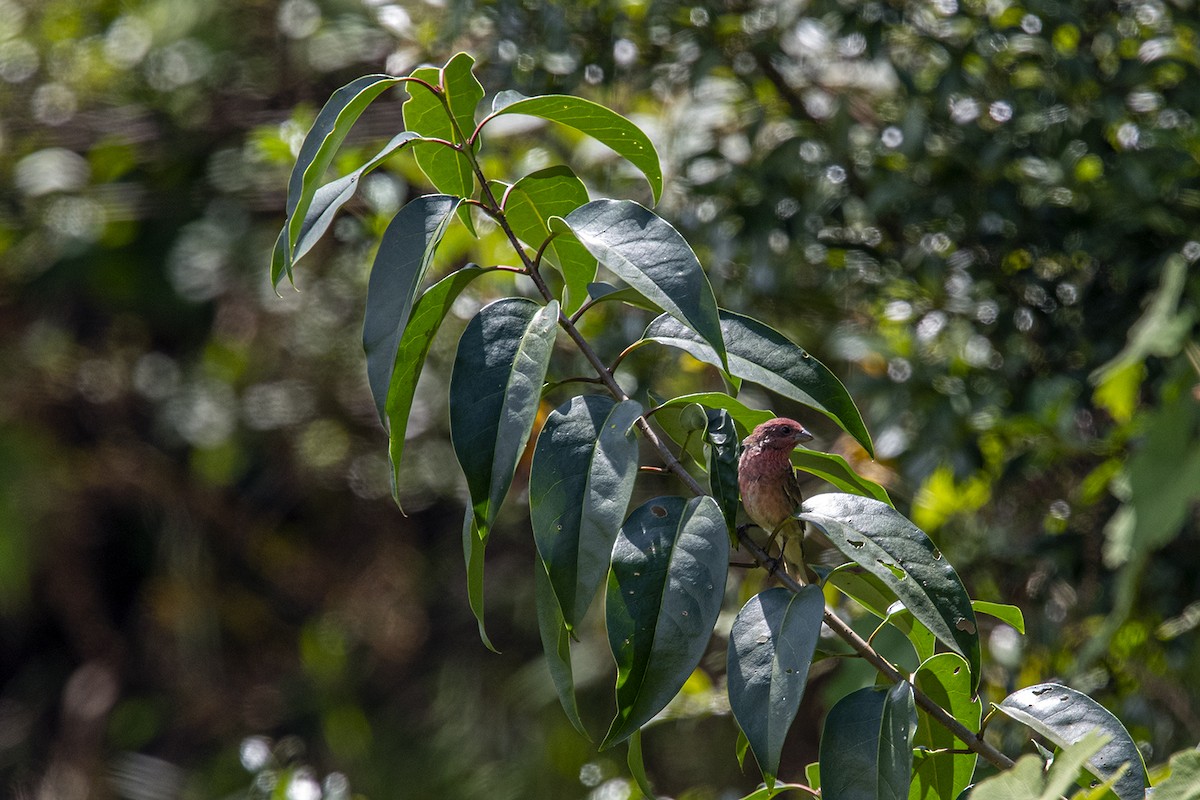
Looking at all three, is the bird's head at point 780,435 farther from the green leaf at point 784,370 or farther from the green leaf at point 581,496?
the green leaf at point 581,496

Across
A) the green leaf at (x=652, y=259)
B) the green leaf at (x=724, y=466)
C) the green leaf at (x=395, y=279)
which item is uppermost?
the green leaf at (x=652, y=259)

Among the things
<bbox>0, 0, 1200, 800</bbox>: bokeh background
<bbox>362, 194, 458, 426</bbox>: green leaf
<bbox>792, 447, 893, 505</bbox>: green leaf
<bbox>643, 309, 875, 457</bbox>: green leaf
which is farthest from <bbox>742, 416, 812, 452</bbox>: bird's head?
<bbox>0, 0, 1200, 800</bbox>: bokeh background

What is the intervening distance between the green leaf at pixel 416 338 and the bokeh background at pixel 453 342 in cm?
128

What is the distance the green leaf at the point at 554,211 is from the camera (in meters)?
1.43

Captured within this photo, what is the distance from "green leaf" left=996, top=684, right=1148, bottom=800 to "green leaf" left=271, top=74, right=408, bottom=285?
2.94 feet

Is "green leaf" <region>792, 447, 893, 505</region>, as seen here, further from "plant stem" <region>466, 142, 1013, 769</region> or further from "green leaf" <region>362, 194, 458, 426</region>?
"green leaf" <region>362, 194, 458, 426</region>

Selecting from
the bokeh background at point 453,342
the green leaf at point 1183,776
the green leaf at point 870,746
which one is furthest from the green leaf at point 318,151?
the bokeh background at point 453,342

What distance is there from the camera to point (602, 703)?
451 cm

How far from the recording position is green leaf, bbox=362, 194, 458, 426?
122 centimetres

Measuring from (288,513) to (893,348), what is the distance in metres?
3.66

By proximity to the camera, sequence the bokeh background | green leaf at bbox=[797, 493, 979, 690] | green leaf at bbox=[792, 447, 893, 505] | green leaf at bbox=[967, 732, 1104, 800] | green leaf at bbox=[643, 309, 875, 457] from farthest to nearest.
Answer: the bokeh background < green leaf at bbox=[792, 447, 893, 505] < green leaf at bbox=[643, 309, 875, 457] < green leaf at bbox=[797, 493, 979, 690] < green leaf at bbox=[967, 732, 1104, 800]

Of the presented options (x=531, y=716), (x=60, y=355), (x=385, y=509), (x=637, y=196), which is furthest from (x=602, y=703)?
(x=60, y=355)

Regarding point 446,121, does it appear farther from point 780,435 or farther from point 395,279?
point 780,435

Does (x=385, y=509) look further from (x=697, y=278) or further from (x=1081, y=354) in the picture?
(x=697, y=278)
